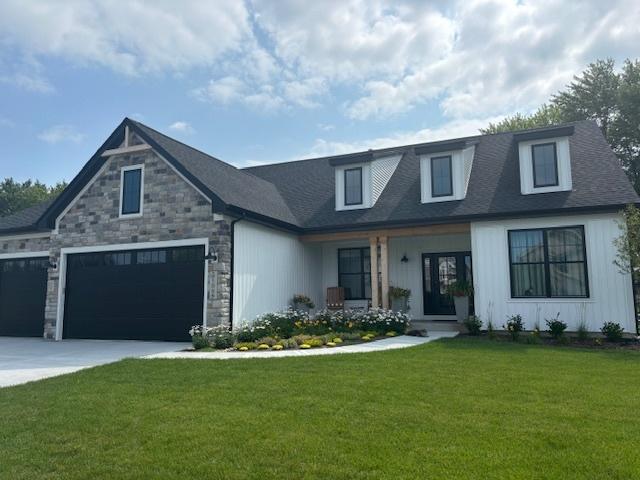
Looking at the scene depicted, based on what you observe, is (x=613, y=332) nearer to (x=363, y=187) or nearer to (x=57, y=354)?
(x=363, y=187)

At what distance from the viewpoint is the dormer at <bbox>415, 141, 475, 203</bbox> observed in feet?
45.4

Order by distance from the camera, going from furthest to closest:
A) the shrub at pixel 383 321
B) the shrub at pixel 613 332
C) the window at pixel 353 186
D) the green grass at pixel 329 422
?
1. the window at pixel 353 186
2. the shrub at pixel 383 321
3. the shrub at pixel 613 332
4. the green grass at pixel 329 422

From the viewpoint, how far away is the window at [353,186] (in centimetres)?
1534

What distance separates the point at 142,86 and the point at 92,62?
1318mm

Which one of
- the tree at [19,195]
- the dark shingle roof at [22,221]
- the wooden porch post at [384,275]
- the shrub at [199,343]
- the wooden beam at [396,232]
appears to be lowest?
the shrub at [199,343]

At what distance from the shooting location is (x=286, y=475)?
Answer: 3.60 m

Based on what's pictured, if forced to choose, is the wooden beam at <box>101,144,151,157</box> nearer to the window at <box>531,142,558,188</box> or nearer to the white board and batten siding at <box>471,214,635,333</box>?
the white board and batten siding at <box>471,214,635,333</box>

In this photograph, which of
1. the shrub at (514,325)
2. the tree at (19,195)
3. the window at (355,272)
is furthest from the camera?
the tree at (19,195)

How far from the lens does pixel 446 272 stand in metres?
15.0

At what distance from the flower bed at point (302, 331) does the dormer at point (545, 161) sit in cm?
509

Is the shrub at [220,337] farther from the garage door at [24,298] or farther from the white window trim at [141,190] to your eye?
the garage door at [24,298]

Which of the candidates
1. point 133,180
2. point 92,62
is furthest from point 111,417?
point 92,62

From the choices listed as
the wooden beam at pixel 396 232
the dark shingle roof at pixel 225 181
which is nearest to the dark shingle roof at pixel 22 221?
the dark shingle roof at pixel 225 181

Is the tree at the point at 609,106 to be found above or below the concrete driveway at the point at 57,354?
above
